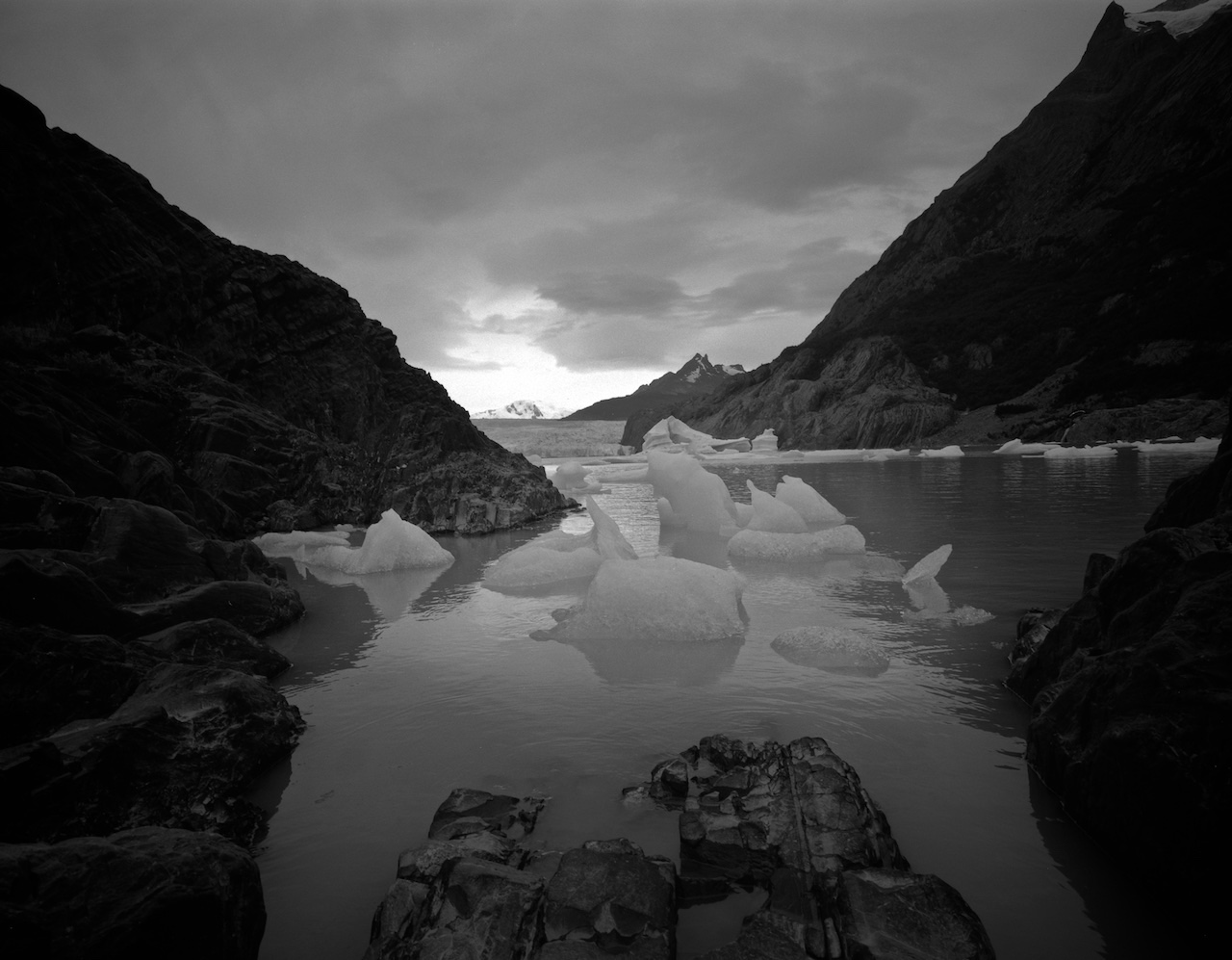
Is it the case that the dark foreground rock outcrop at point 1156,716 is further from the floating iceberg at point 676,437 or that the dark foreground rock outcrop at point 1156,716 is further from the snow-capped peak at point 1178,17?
the snow-capped peak at point 1178,17

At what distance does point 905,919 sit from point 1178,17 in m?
126

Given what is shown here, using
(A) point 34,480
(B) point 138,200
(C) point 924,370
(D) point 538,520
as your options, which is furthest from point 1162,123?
(A) point 34,480

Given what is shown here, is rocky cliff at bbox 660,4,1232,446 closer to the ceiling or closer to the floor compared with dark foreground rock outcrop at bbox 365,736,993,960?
closer to the ceiling

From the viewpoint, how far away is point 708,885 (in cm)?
289

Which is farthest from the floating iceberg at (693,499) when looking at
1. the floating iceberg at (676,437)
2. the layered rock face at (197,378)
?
the floating iceberg at (676,437)

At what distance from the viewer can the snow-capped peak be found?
8125 cm

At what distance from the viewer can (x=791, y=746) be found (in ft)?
11.9

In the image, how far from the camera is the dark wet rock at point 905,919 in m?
2.29

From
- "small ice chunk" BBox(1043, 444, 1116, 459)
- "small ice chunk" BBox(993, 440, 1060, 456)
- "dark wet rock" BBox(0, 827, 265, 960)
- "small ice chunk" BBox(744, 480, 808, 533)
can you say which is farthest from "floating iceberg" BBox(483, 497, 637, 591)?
"small ice chunk" BBox(993, 440, 1060, 456)

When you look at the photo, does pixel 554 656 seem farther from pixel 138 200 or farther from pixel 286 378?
pixel 138 200

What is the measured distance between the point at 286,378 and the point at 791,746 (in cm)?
2190

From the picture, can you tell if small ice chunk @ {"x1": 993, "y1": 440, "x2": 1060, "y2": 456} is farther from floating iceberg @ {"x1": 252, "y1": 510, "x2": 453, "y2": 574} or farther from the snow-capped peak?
the snow-capped peak

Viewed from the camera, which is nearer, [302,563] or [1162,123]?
[302,563]

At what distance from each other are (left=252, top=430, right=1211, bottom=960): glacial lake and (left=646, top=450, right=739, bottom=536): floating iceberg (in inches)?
163
